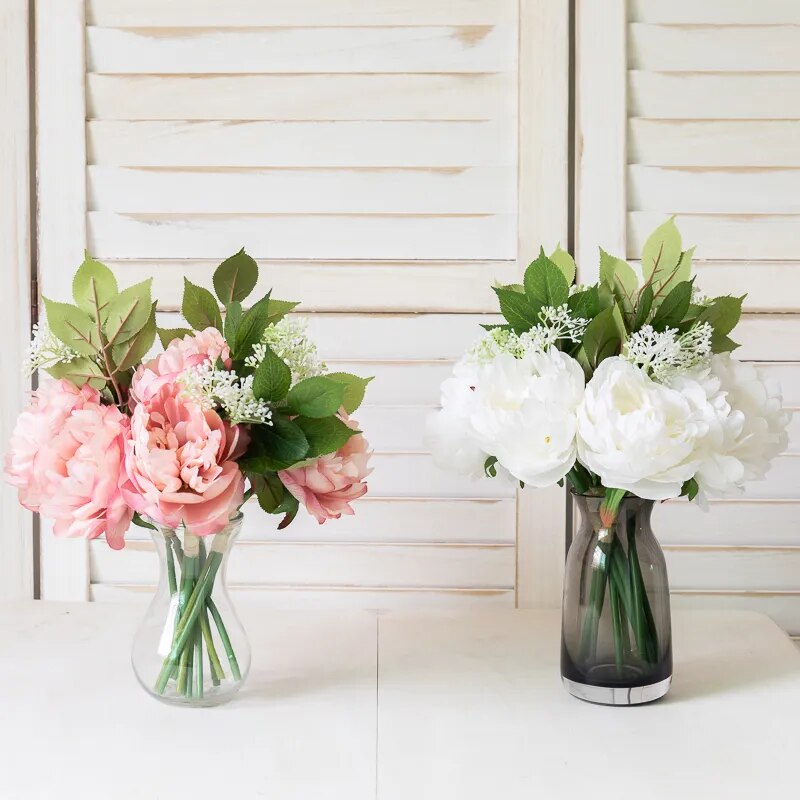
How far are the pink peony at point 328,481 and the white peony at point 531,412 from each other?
0.41ft

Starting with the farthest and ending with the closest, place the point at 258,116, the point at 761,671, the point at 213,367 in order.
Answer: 1. the point at 258,116
2. the point at 761,671
3. the point at 213,367

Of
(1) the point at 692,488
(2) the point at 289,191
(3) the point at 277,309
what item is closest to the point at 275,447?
(3) the point at 277,309

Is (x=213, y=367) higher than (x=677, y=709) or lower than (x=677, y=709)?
higher

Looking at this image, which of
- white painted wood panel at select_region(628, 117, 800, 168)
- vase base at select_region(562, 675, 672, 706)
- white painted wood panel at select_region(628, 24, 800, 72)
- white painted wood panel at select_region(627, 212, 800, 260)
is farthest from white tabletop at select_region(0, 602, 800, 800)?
white painted wood panel at select_region(628, 24, 800, 72)

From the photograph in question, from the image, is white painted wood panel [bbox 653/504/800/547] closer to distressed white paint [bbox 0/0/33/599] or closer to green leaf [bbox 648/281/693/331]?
green leaf [bbox 648/281/693/331]

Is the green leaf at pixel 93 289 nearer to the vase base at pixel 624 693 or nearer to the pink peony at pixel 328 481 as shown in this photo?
the pink peony at pixel 328 481

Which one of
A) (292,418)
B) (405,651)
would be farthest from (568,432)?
(405,651)

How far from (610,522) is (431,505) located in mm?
379

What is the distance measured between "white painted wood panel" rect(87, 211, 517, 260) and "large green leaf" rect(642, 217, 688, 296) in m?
0.37

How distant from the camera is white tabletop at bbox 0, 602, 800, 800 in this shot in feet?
2.40

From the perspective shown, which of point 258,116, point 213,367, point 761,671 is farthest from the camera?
point 258,116

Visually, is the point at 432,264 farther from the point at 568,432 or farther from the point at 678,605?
the point at 678,605

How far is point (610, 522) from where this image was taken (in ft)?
2.75

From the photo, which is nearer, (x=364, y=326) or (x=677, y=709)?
(x=677, y=709)
